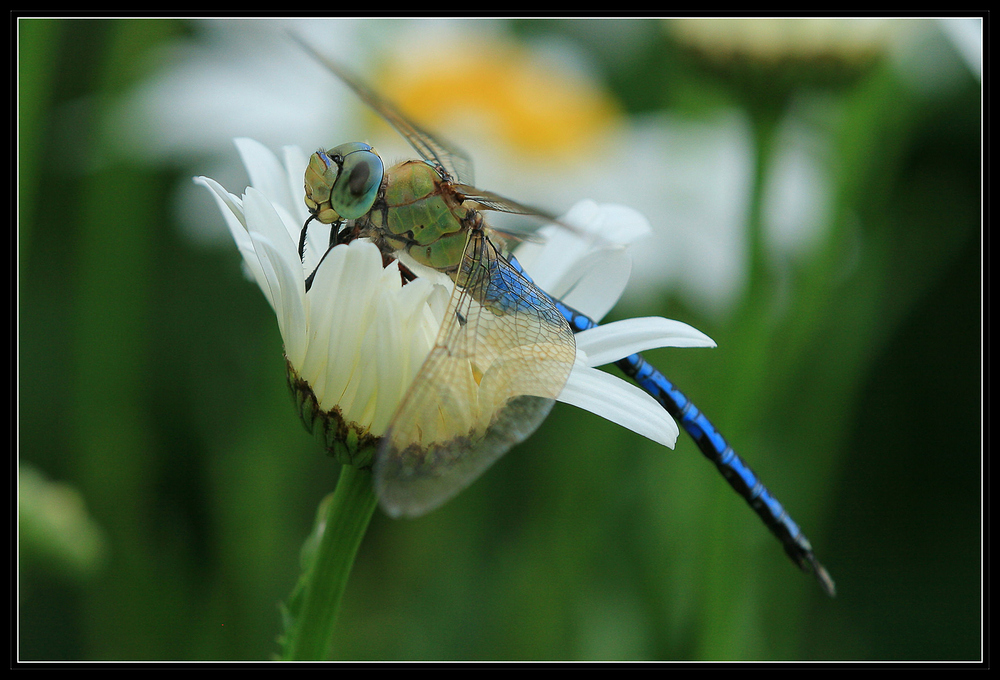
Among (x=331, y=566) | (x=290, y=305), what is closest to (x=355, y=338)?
(x=290, y=305)

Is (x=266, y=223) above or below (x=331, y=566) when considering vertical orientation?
above

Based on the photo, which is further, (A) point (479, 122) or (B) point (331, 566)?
(A) point (479, 122)

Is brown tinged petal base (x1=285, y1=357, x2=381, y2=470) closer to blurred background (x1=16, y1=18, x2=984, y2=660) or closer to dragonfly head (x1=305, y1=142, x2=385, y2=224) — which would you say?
dragonfly head (x1=305, y1=142, x2=385, y2=224)

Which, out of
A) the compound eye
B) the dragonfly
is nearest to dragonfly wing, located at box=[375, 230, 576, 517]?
the dragonfly

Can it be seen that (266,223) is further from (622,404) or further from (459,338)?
(622,404)

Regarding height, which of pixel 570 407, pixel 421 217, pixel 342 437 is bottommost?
pixel 570 407

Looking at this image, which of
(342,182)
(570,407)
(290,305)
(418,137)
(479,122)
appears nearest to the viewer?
(290,305)

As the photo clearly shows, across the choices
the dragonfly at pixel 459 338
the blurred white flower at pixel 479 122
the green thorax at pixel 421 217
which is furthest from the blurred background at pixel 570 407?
the green thorax at pixel 421 217
